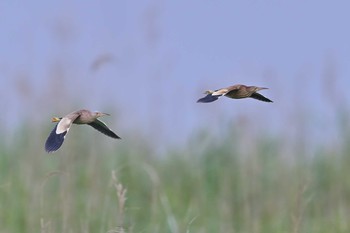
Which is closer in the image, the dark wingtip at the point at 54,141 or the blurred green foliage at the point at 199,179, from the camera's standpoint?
the dark wingtip at the point at 54,141

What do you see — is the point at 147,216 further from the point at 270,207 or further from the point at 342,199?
the point at 342,199

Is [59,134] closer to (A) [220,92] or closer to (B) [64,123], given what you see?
(B) [64,123]

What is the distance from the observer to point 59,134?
0.79m

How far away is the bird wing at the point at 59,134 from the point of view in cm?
78

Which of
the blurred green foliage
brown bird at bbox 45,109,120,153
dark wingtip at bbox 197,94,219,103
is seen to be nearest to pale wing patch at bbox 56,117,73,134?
brown bird at bbox 45,109,120,153

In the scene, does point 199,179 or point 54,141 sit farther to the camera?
point 199,179

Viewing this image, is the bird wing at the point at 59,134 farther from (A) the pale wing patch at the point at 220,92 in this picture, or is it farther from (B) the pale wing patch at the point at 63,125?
(A) the pale wing patch at the point at 220,92

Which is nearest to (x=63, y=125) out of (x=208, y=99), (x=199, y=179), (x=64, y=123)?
(x=64, y=123)

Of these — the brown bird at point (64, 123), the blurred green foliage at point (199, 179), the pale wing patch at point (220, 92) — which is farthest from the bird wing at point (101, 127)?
the blurred green foliage at point (199, 179)

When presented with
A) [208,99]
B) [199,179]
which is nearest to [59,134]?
[208,99]

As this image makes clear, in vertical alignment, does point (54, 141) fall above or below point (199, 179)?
below

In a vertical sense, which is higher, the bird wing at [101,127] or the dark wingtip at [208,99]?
the dark wingtip at [208,99]

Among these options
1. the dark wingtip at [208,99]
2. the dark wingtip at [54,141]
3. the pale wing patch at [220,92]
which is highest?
the pale wing patch at [220,92]

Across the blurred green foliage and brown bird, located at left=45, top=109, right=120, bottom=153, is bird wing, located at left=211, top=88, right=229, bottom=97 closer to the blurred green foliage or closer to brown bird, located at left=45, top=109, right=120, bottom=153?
brown bird, located at left=45, top=109, right=120, bottom=153
